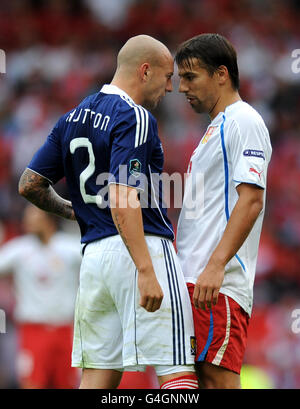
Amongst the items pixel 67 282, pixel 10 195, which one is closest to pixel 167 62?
pixel 67 282

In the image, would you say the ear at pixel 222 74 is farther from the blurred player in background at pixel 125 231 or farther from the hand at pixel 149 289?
the hand at pixel 149 289

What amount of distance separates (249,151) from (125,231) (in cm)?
67

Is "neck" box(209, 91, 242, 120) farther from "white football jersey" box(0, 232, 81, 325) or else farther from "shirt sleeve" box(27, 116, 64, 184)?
"white football jersey" box(0, 232, 81, 325)

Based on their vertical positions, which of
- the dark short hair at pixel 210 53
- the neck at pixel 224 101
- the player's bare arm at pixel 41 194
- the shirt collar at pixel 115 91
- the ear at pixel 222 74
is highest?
the dark short hair at pixel 210 53

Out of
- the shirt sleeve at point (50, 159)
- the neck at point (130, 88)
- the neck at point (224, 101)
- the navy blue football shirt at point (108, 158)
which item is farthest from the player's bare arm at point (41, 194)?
the neck at point (224, 101)

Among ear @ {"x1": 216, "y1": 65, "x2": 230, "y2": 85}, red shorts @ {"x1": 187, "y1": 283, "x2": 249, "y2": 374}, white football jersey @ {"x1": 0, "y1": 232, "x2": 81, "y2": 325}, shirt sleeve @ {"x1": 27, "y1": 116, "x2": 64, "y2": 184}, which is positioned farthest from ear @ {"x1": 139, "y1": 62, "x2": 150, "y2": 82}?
white football jersey @ {"x1": 0, "y1": 232, "x2": 81, "y2": 325}

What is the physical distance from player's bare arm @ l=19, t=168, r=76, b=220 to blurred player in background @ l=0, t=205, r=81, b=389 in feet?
12.7

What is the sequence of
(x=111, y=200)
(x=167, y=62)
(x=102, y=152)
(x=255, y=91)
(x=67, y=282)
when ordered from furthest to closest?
(x=255, y=91) < (x=67, y=282) < (x=167, y=62) < (x=102, y=152) < (x=111, y=200)

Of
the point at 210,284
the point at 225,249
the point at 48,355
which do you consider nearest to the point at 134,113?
the point at 225,249

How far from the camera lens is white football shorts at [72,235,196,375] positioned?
3.20 metres

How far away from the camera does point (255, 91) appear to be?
11.0 meters

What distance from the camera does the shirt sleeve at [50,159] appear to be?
3640 mm
